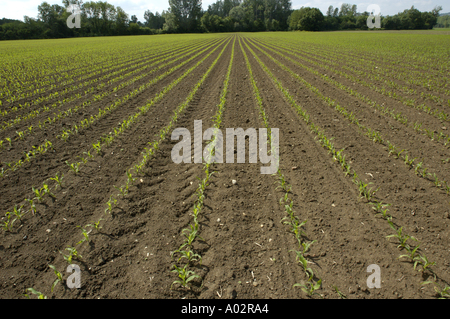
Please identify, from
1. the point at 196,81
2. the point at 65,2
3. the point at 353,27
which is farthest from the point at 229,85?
the point at 65,2

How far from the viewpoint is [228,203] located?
419cm

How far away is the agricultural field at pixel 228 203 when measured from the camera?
9.47 feet

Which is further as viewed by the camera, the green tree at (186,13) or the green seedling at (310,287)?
the green tree at (186,13)

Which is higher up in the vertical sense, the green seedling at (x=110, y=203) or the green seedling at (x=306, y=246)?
the green seedling at (x=110, y=203)

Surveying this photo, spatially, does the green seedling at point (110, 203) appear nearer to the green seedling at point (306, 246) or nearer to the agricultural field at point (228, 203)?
the agricultural field at point (228, 203)

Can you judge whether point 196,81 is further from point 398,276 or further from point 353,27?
Result: point 353,27

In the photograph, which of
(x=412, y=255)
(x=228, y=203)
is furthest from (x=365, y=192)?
(x=228, y=203)

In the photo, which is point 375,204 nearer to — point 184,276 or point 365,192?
point 365,192

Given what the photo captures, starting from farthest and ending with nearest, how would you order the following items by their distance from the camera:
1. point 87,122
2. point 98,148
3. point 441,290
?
1. point 87,122
2. point 98,148
3. point 441,290

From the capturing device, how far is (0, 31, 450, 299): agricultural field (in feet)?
9.47

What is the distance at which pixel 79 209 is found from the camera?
13.2 ft

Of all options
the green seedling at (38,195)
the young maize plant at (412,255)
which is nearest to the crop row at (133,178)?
the green seedling at (38,195)

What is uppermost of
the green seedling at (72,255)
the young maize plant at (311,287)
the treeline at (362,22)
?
the treeline at (362,22)

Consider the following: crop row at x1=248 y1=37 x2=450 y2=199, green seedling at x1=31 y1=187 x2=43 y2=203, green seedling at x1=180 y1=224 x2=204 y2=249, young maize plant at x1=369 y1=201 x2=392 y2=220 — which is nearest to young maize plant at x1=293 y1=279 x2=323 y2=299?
green seedling at x1=180 y1=224 x2=204 y2=249
